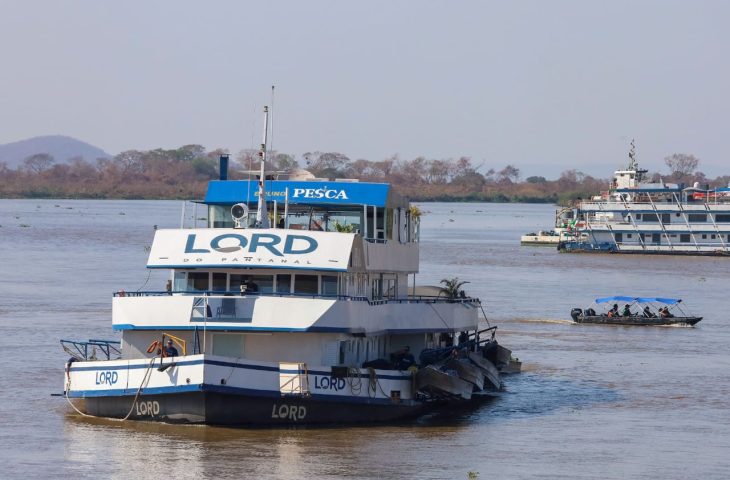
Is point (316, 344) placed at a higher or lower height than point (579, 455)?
higher

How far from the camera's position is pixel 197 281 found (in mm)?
31719

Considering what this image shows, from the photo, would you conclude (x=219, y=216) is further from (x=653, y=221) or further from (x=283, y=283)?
(x=653, y=221)

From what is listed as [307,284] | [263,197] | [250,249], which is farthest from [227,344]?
[263,197]

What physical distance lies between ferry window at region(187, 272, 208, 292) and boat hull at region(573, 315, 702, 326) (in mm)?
30831

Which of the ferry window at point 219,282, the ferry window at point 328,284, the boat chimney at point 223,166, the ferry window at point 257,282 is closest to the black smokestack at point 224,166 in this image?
the boat chimney at point 223,166

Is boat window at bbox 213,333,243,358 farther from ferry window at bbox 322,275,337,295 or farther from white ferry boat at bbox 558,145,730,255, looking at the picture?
white ferry boat at bbox 558,145,730,255

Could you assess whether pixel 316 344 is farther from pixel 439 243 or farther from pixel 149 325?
pixel 439 243

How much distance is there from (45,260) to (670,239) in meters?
52.9

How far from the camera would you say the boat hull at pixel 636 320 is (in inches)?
2360

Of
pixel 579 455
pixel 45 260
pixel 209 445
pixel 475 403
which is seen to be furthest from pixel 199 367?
pixel 45 260

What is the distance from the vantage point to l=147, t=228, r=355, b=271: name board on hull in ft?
101

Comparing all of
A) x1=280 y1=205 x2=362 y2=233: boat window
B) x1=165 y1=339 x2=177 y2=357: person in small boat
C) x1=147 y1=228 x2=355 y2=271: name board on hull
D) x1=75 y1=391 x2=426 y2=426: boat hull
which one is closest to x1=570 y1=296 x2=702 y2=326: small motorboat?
x1=280 y1=205 x2=362 y2=233: boat window

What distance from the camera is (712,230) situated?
115 m

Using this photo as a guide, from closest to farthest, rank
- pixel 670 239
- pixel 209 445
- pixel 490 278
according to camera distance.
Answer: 1. pixel 209 445
2. pixel 490 278
3. pixel 670 239
